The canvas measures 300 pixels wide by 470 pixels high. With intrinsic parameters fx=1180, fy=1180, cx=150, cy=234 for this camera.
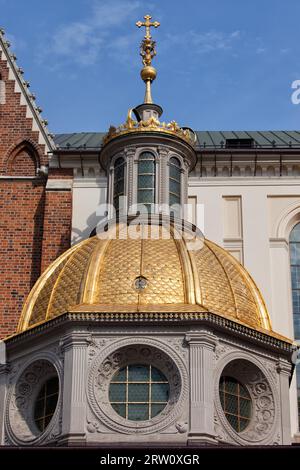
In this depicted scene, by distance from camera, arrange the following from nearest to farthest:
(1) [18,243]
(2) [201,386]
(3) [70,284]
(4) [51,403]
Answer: (2) [201,386]
(4) [51,403]
(3) [70,284]
(1) [18,243]

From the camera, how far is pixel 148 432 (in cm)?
2150

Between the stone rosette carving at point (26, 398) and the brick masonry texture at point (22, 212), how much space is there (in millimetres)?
6549

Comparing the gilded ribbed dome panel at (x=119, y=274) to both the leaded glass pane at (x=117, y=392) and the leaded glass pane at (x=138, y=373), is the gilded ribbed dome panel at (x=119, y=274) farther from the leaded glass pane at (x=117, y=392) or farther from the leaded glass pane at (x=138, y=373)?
the leaded glass pane at (x=117, y=392)

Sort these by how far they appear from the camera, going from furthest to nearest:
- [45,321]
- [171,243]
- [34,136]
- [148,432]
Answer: [34,136] → [171,243] → [45,321] → [148,432]

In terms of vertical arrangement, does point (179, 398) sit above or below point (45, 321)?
below

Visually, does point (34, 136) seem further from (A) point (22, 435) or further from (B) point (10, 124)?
(A) point (22, 435)

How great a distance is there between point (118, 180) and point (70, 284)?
4.78 meters

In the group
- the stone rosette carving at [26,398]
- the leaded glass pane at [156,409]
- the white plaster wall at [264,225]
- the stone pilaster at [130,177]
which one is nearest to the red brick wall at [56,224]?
the white plaster wall at [264,225]

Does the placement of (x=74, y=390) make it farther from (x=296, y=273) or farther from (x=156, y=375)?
(x=296, y=273)

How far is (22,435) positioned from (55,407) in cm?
87

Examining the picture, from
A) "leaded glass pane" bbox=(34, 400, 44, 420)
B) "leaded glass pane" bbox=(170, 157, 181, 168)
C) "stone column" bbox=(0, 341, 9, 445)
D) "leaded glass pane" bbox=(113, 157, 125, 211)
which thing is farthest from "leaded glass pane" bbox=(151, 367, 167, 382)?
"leaded glass pane" bbox=(170, 157, 181, 168)

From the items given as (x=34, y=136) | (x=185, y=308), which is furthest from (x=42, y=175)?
(x=185, y=308)

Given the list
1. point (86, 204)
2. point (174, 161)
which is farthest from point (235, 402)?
point (86, 204)

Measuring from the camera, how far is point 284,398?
23203 millimetres
